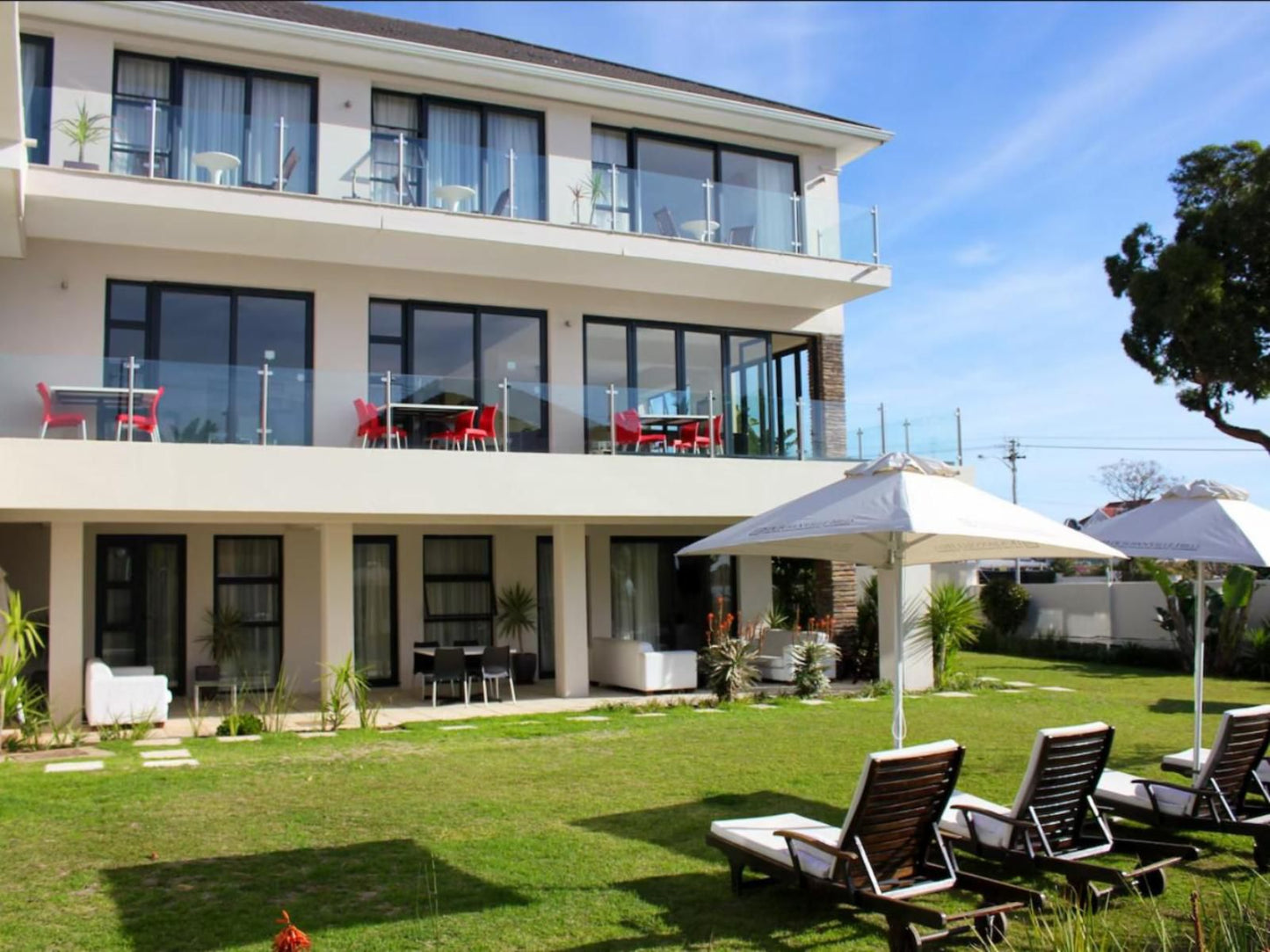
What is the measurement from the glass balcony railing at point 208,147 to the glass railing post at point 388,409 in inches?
124

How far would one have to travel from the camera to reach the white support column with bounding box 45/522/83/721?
47.5ft

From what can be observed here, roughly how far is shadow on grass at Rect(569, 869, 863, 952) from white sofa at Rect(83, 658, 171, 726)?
9.11 metres

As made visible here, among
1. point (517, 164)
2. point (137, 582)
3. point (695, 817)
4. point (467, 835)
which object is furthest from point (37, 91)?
point (695, 817)

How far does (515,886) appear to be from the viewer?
23.6ft

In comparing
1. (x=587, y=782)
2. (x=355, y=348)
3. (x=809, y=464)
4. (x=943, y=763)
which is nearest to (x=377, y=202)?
(x=355, y=348)

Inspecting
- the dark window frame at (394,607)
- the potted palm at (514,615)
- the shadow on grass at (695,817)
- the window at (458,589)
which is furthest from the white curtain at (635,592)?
the shadow on grass at (695,817)

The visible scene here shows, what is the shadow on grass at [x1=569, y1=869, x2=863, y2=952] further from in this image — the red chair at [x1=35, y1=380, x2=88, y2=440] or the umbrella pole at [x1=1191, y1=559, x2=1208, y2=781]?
the red chair at [x1=35, y1=380, x2=88, y2=440]

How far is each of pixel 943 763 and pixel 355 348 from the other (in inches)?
513

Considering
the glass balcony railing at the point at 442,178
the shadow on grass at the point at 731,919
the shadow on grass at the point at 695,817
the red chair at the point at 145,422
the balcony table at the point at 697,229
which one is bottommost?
the shadow on grass at the point at 731,919

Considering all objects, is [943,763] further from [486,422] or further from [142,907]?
[486,422]

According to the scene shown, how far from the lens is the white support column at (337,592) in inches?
626

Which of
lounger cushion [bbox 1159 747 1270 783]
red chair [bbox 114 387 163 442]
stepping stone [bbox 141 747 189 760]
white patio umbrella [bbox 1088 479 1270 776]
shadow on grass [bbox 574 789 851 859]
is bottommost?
shadow on grass [bbox 574 789 851 859]

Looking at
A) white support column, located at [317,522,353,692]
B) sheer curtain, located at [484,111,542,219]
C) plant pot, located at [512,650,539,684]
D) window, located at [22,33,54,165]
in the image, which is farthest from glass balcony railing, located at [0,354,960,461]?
plant pot, located at [512,650,539,684]

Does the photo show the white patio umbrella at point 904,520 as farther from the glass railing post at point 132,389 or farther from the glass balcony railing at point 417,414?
the glass railing post at point 132,389
